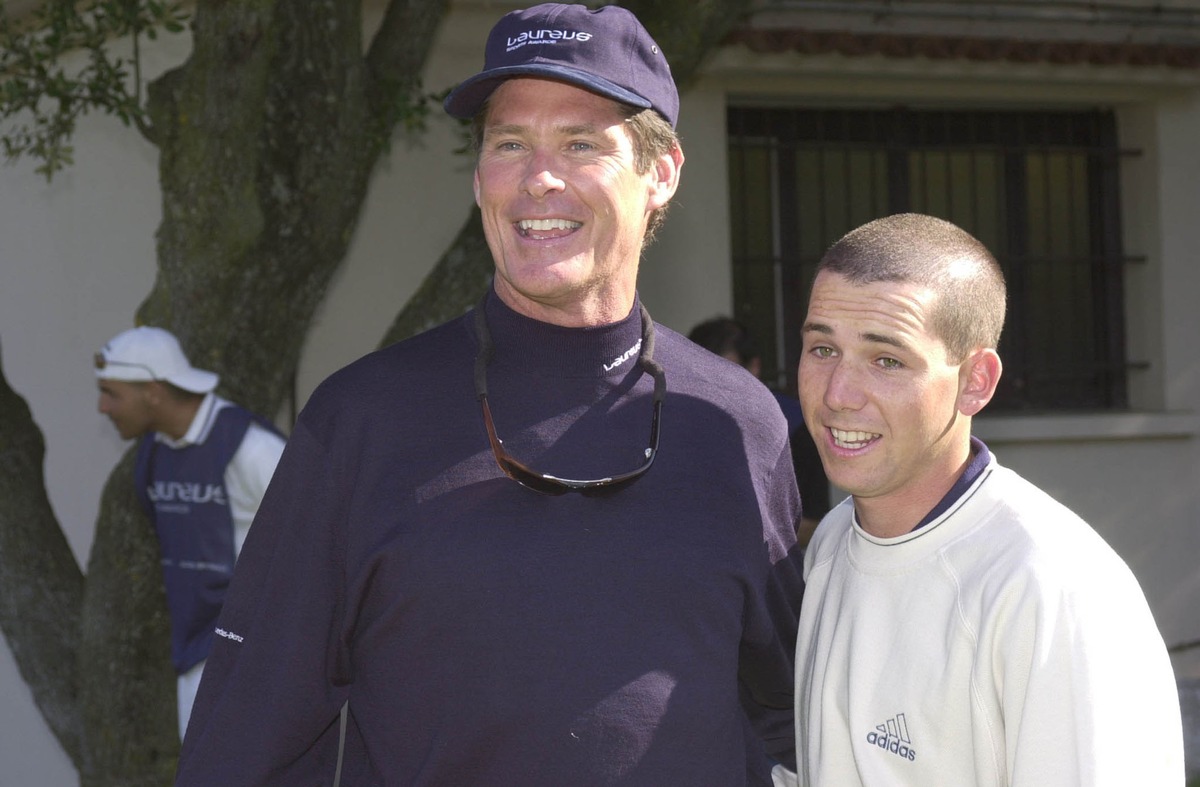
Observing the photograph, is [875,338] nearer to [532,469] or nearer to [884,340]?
[884,340]

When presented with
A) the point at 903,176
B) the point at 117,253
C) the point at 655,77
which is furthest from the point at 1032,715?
the point at 903,176

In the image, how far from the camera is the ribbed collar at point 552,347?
204cm

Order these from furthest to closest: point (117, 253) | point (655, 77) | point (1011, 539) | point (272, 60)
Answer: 1. point (117, 253)
2. point (272, 60)
3. point (655, 77)
4. point (1011, 539)

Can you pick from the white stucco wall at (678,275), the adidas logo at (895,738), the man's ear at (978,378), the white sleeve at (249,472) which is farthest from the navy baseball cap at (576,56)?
the white stucco wall at (678,275)

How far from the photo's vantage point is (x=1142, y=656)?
1.69 m

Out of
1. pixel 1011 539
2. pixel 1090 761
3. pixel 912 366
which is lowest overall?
pixel 1090 761

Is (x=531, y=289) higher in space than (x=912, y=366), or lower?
higher

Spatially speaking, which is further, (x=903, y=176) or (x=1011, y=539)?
(x=903, y=176)

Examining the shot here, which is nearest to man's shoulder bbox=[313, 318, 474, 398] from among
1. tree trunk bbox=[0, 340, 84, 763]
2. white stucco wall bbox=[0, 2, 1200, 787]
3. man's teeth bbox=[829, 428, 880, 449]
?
man's teeth bbox=[829, 428, 880, 449]

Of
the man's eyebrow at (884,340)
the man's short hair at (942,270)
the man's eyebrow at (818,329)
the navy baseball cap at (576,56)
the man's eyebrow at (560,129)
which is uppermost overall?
the navy baseball cap at (576,56)

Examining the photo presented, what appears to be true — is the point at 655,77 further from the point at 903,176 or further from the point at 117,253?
the point at 903,176

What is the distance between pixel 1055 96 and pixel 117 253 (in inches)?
191

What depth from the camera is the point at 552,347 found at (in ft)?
6.74

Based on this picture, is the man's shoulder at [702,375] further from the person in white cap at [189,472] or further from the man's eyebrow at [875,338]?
the person in white cap at [189,472]
